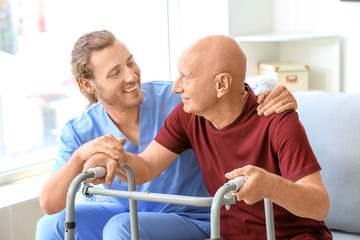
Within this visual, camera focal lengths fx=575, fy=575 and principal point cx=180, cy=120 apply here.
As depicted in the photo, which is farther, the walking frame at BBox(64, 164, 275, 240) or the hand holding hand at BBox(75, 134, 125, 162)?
the hand holding hand at BBox(75, 134, 125, 162)

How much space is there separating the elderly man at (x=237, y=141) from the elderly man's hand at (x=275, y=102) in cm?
2

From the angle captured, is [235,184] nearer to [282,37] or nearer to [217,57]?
[217,57]

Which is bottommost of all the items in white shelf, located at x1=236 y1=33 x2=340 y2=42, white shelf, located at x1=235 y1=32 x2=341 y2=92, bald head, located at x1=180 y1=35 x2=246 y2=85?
white shelf, located at x1=235 y1=32 x2=341 y2=92

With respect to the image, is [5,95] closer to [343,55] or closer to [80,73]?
[80,73]

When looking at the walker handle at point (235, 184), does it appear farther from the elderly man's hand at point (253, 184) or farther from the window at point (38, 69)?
the window at point (38, 69)

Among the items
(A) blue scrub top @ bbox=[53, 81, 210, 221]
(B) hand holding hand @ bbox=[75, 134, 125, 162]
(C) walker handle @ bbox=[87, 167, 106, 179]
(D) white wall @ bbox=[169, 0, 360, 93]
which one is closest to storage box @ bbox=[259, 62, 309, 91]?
(D) white wall @ bbox=[169, 0, 360, 93]

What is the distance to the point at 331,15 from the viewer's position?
3.29 m

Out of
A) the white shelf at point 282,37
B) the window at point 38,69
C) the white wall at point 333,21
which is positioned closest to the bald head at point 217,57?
the window at point 38,69

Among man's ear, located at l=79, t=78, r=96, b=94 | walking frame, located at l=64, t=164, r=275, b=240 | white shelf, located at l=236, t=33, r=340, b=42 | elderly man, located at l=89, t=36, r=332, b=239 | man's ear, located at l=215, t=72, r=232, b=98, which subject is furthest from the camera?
white shelf, located at l=236, t=33, r=340, b=42

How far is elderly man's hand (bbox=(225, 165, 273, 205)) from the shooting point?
1.27 metres

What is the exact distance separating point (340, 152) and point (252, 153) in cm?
42

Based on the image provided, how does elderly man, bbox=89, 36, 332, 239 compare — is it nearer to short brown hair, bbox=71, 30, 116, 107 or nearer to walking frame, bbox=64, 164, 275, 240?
walking frame, bbox=64, 164, 275, 240

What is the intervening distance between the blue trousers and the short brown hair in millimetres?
444

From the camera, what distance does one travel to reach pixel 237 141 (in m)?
1.62
